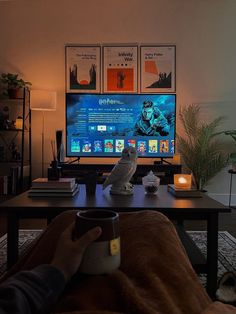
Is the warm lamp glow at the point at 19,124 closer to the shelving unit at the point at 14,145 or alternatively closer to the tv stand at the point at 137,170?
the shelving unit at the point at 14,145

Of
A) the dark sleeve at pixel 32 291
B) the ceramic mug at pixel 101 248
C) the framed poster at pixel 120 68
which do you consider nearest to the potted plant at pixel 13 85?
the framed poster at pixel 120 68

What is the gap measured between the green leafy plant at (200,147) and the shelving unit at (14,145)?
1885 mm

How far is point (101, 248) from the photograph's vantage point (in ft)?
2.22

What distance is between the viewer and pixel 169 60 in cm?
428

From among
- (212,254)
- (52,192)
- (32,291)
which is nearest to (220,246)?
(212,254)

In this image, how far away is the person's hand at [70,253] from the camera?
630mm

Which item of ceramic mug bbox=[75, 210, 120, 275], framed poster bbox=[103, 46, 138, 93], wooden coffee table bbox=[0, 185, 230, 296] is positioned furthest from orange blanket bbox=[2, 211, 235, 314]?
framed poster bbox=[103, 46, 138, 93]

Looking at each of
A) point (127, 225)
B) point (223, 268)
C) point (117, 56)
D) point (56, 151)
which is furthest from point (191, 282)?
point (117, 56)

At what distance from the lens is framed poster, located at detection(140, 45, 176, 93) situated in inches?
168

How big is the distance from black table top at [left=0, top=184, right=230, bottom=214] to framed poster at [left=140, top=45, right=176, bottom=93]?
99.7 inches

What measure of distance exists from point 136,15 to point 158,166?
192 cm

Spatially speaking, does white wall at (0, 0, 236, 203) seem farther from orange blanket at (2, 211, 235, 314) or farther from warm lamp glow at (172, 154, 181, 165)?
orange blanket at (2, 211, 235, 314)

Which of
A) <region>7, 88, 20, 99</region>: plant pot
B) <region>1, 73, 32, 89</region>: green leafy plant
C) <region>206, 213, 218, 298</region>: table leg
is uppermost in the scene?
<region>1, 73, 32, 89</region>: green leafy plant

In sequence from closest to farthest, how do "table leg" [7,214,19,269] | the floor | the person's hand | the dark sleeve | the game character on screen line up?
the dark sleeve < the person's hand < "table leg" [7,214,19,269] < the floor < the game character on screen
